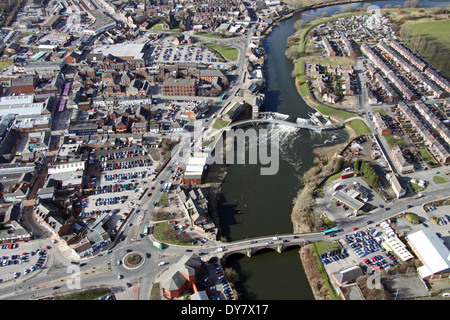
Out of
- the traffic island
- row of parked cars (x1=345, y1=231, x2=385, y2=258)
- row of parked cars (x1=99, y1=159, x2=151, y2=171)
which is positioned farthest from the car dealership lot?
row of parked cars (x1=345, y1=231, x2=385, y2=258)

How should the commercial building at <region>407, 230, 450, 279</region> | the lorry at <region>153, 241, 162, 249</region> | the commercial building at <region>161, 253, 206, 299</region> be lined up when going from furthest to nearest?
1. the lorry at <region>153, 241, 162, 249</region>
2. the commercial building at <region>407, 230, 450, 279</region>
3. the commercial building at <region>161, 253, 206, 299</region>

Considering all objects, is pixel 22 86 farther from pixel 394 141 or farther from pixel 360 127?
pixel 394 141

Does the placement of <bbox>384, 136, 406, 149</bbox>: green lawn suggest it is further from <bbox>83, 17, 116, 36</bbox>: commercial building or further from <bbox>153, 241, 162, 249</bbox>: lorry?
<bbox>83, 17, 116, 36</bbox>: commercial building

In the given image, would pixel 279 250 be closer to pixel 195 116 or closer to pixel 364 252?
pixel 364 252

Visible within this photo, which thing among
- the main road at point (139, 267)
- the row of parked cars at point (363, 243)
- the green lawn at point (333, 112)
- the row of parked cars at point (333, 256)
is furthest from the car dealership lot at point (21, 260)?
the green lawn at point (333, 112)

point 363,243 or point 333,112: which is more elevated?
point 363,243

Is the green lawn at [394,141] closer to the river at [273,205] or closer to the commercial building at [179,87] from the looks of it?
the river at [273,205]

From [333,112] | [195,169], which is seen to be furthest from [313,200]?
[333,112]
